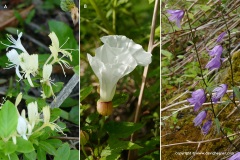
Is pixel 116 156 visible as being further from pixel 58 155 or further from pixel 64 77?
pixel 64 77

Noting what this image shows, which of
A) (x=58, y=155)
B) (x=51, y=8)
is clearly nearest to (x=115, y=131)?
(x=58, y=155)

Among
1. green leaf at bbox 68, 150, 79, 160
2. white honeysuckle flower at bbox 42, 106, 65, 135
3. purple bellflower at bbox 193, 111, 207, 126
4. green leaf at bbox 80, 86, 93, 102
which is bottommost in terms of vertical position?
green leaf at bbox 68, 150, 79, 160

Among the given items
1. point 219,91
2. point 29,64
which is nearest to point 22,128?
point 29,64

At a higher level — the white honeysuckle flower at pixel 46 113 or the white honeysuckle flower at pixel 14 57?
the white honeysuckle flower at pixel 14 57

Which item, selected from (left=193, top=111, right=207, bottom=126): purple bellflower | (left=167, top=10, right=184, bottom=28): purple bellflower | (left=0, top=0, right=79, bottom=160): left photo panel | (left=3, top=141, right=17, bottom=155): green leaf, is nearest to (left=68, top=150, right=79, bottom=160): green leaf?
(left=0, top=0, right=79, bottom=160): left photo panel

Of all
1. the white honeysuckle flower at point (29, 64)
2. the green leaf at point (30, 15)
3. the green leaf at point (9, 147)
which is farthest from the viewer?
the green leaf at point (30, 15)

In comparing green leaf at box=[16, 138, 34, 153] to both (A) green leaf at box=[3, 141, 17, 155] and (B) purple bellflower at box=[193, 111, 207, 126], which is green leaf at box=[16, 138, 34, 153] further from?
(B) purple bellflower at box=[193, 111, 207, 126]

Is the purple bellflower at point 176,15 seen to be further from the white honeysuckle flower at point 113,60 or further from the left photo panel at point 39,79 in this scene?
the left photo panel at point 39,79

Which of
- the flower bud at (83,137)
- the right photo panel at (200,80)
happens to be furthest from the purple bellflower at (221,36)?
the flower bud at (83,137)
